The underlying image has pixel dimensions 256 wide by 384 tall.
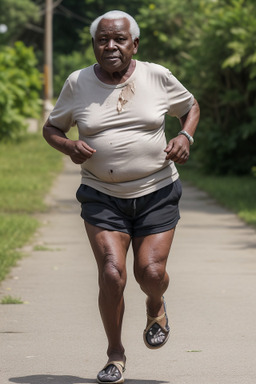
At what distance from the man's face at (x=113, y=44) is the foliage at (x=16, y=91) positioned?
75.7ft

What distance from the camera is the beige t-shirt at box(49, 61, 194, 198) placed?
5316 millimetres

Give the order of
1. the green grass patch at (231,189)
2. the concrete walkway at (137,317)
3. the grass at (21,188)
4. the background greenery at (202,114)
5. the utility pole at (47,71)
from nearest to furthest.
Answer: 1. the concrete walkway at (137,317)
2. the grass at (21,188)
3. the green grass patch at (231,189)
4. the background greenery at (202,114)
5. the utility pole at (47,71)

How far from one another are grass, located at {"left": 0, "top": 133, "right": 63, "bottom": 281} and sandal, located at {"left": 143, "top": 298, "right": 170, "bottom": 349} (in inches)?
135

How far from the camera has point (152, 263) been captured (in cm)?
538

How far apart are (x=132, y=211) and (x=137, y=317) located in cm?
203

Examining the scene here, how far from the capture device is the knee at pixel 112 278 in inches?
208

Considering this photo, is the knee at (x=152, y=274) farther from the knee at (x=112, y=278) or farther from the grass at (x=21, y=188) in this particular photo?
the grass at (x=21, y=188)

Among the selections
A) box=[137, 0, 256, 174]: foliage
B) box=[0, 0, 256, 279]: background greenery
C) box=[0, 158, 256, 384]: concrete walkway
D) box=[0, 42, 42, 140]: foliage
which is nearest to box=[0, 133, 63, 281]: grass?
box=[0, 0, 256, 279]: background greenery

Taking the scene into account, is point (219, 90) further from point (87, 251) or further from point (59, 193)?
point (87, 251)

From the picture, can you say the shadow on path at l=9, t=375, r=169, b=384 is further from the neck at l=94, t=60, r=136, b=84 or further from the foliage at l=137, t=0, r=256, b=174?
the foliage at l=137, t=0, r=256, b=174

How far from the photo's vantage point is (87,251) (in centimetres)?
1078

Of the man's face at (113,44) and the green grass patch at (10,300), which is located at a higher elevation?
the man's face at (113,44)

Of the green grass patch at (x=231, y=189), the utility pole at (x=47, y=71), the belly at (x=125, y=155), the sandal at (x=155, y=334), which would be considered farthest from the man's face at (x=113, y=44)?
the utility pole at (x=47, y=71)

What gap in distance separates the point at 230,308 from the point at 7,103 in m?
21.7
